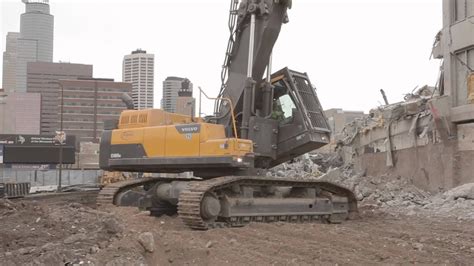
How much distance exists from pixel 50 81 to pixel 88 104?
138ft

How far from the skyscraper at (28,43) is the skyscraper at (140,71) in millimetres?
101884

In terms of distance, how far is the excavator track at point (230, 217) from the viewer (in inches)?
383

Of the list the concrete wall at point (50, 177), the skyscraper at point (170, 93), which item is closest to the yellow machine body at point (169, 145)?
the skyscraper at point (170, 93)

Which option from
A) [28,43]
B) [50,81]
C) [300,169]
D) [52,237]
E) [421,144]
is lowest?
[52,237]

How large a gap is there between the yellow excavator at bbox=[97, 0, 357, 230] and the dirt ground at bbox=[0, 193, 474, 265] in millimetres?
802

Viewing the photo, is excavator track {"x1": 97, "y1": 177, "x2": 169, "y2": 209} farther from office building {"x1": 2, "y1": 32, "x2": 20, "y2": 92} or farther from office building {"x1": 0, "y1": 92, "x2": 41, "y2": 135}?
office building {"x1": 2, "y1": 32, "x2": 20, "y2": 92}

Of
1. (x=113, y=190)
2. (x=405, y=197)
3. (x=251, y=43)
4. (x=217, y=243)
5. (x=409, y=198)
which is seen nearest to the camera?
(x=217, y=243)

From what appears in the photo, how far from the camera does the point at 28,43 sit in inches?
6211

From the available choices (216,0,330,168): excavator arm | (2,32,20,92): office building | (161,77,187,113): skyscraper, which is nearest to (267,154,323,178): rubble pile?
(161,77,187,113): skyscraper

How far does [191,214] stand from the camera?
9711 mm

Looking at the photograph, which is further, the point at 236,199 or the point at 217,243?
the point at 236,199

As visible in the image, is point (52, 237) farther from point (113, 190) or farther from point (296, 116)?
point (296, 116)

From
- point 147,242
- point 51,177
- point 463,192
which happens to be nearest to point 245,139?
point 147,242

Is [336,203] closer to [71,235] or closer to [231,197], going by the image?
[231,197]
